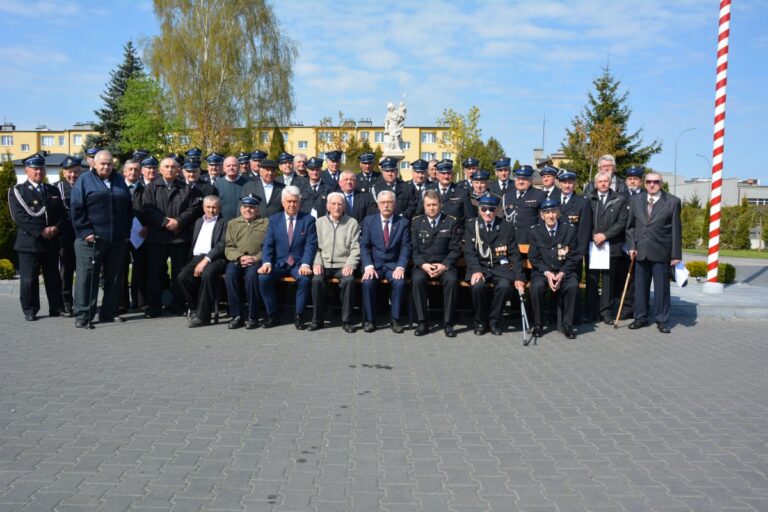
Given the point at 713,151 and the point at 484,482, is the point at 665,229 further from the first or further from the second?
the point at 484,482

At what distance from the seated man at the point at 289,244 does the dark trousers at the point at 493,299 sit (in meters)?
2.33

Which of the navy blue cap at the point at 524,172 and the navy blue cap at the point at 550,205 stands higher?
the navy blue cap at the point at 524,172

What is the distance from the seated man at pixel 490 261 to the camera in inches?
334

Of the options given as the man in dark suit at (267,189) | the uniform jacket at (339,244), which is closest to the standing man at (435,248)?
the uniform jacket at (339,244)

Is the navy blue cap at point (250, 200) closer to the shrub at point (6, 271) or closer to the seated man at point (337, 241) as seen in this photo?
the seated man at point (337, 241)

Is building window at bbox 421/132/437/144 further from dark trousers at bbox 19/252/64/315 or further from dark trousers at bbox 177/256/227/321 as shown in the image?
dark trousers at bbox 19/252/64/315

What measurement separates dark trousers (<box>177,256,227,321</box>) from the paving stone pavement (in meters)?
0.77

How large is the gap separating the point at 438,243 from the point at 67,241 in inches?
222

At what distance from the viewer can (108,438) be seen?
452 cm

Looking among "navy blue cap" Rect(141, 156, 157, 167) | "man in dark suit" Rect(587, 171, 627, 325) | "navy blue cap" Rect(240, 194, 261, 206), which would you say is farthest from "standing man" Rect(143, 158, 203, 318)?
"man in dark suit" Rect(587, 171, 627, 325)

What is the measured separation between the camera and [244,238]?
9.02 metres

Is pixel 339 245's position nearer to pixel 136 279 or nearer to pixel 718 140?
pixel 136 279

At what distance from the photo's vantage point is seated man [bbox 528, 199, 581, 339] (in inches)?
334

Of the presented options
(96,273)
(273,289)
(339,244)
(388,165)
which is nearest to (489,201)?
(388,165)
